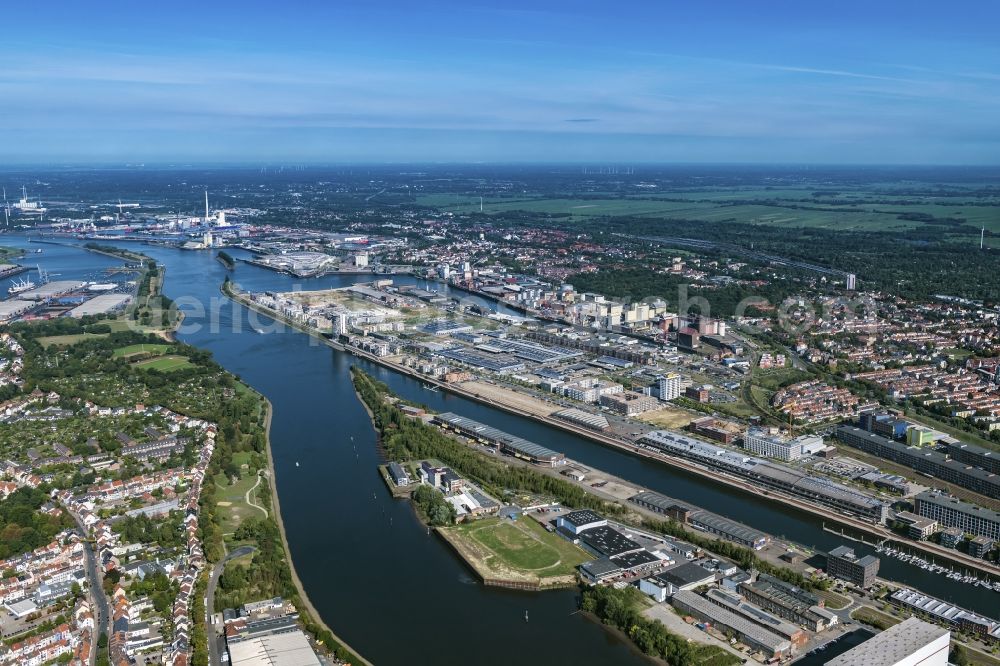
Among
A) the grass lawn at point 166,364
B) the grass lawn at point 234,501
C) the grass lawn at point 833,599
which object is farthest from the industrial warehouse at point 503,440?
the grass lawn at point 166,364

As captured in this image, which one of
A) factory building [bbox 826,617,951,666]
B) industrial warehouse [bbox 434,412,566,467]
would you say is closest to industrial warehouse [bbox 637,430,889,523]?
industrial warehouse [bbox 434,412,566,467]

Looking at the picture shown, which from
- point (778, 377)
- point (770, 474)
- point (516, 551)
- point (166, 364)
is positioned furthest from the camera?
point (166, 364)

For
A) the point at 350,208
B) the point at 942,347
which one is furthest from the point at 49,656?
the point at 350,208

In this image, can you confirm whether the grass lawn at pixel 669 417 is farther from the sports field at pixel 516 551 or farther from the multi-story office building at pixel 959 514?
the sports field at pixel 516 551

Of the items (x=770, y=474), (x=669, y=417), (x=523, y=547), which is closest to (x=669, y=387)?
(x=669, y=417)

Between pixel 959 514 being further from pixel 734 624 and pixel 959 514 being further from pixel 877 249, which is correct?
pixel 877 249

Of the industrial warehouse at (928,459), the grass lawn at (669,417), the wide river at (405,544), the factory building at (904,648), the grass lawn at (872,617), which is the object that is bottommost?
the wide river at (405,544)
